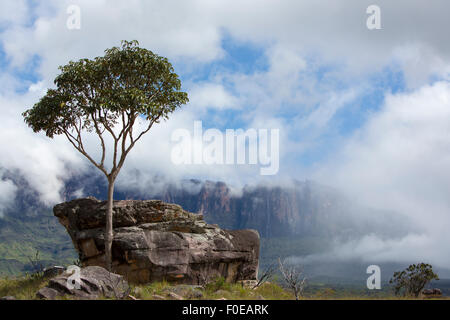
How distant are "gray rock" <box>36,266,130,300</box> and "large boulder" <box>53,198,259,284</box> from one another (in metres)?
3.75

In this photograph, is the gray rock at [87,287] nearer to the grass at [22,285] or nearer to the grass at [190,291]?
the grass at [190,291]

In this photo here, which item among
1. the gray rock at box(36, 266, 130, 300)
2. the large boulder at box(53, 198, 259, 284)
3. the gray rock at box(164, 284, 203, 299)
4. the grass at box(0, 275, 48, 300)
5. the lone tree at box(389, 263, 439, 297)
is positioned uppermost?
the large boulder at box(53, 198, 259, 284)

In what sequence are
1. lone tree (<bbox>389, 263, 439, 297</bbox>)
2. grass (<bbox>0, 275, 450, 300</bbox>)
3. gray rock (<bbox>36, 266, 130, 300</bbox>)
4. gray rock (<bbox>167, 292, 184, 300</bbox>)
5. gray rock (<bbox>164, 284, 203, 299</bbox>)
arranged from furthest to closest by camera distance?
lone tree (<bbox>389, 263, 439, 297</bbox>) < grass (<bbox>0, 275, 450, 300</bbox>) < gray rock (<bbox>164, 284, 203, 299</bbox>) < gray rock (<bbox>167, 292, 184, 300</bbox>) < gray rock (<bbox>36, 266, 130, 300</bbox>)

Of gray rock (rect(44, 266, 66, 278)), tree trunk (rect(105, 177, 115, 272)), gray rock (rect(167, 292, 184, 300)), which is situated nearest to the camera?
gray rock (rect(167, 292, 184, 300))

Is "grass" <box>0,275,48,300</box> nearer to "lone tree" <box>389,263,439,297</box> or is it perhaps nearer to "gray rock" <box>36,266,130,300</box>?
"gray rock" <box>36,266,130,300</box>

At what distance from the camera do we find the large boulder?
2314 centimetres

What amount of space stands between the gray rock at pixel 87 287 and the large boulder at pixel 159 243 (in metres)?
3.75

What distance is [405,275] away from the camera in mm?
54750

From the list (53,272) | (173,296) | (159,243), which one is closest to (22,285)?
Answer: (53,272)

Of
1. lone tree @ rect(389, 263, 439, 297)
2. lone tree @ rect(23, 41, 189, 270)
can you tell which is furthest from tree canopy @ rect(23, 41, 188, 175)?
lone tree @ rect(389, 263, 439, 297)

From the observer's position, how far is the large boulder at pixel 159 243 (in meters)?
23.1

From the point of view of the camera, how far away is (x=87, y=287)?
18.0m
